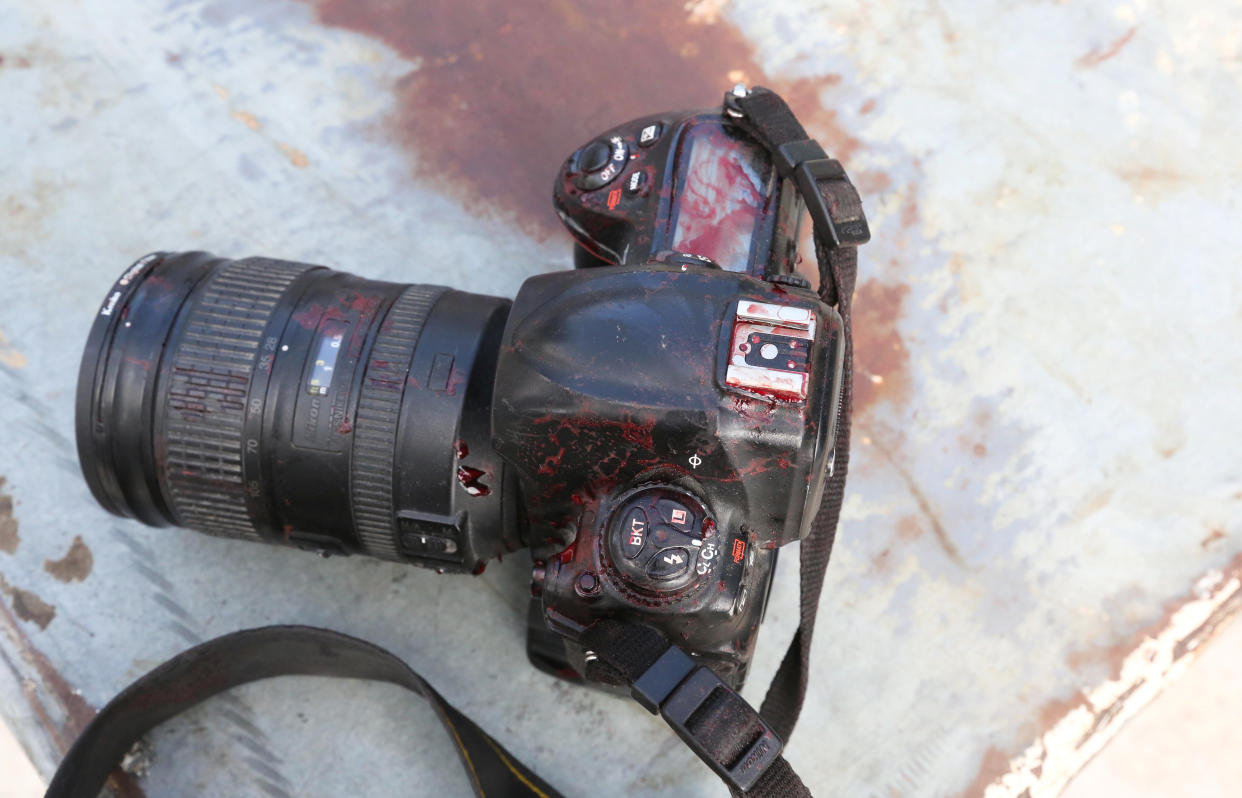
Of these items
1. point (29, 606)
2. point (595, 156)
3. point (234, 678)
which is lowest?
point (29, 606)

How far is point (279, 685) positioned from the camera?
1612 mm

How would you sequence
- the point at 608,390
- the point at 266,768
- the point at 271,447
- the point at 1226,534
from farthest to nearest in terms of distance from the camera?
the point at 1226,534 → the point at 266,768 → the point at 271,447 → the point at 608,390

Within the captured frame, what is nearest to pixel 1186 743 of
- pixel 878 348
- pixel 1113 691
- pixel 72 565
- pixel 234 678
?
pixel 1113 691

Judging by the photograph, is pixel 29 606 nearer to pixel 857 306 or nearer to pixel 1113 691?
pixel 857 306

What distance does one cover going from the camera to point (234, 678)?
158 centimetres

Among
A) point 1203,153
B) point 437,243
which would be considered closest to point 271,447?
point 437,243

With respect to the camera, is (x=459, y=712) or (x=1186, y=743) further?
(x=1186, y=743)

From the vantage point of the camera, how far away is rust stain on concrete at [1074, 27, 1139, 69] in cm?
205

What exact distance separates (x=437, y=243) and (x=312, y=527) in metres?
0.68

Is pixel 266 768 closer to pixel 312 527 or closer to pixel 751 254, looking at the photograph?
pixel 312 527

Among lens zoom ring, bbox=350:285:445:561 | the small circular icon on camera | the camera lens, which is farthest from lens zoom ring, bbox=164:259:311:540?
the small circular icon on camera

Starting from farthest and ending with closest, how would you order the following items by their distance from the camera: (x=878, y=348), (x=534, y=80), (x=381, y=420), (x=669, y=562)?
(x=534, y=80), (x=878, y=348), (x=381, y=420), (x=669, y=562)

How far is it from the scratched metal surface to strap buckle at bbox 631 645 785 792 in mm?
495

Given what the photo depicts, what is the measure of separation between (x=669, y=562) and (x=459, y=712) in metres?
0.64
